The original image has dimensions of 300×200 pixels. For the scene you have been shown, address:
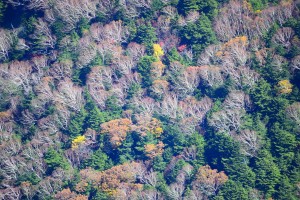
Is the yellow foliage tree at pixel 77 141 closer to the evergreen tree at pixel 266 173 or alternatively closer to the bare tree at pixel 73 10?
the bare tree at pixel 73 10

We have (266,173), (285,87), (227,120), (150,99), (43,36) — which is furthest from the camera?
(43,36)

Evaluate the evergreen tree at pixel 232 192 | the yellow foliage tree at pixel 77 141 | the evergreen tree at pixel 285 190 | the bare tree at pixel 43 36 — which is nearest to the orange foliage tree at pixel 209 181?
the evergreen tree at pixel 232 192

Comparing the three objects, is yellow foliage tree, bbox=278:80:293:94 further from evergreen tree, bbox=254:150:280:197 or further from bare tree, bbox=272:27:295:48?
evergreen tree, bbox=254:150:280:197

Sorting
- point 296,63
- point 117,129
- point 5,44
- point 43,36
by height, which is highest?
point 296,63

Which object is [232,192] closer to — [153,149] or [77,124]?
[153,149]

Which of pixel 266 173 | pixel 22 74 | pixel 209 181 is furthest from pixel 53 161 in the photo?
pixel 266 173

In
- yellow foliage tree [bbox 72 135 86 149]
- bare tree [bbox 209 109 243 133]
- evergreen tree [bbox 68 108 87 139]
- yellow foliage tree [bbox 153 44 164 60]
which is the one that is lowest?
yellow foliage tree [bbox 72 135 86 149]

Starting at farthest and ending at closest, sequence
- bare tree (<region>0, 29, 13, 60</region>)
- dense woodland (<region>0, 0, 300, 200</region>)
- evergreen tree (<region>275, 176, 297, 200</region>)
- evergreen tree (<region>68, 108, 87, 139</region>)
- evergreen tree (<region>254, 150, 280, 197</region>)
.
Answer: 1. bare tree (<region>0, 29, 13, 60</region>)
2. evergreen tree (<region>68, 108, 87, 139</region>)
3. dense woodland (<region>0, 0, 300, 200</region>)
4. evergreen tree (<region>254, 150, 280, 197</region>)
5. evergreen tree (<region>275, 176, 297, 200</region>)

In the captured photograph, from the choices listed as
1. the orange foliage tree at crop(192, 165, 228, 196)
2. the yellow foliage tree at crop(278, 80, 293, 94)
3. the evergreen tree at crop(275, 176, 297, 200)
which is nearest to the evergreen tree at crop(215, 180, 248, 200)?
the orange foliage tree at crop(192, 165, 228, 196)
